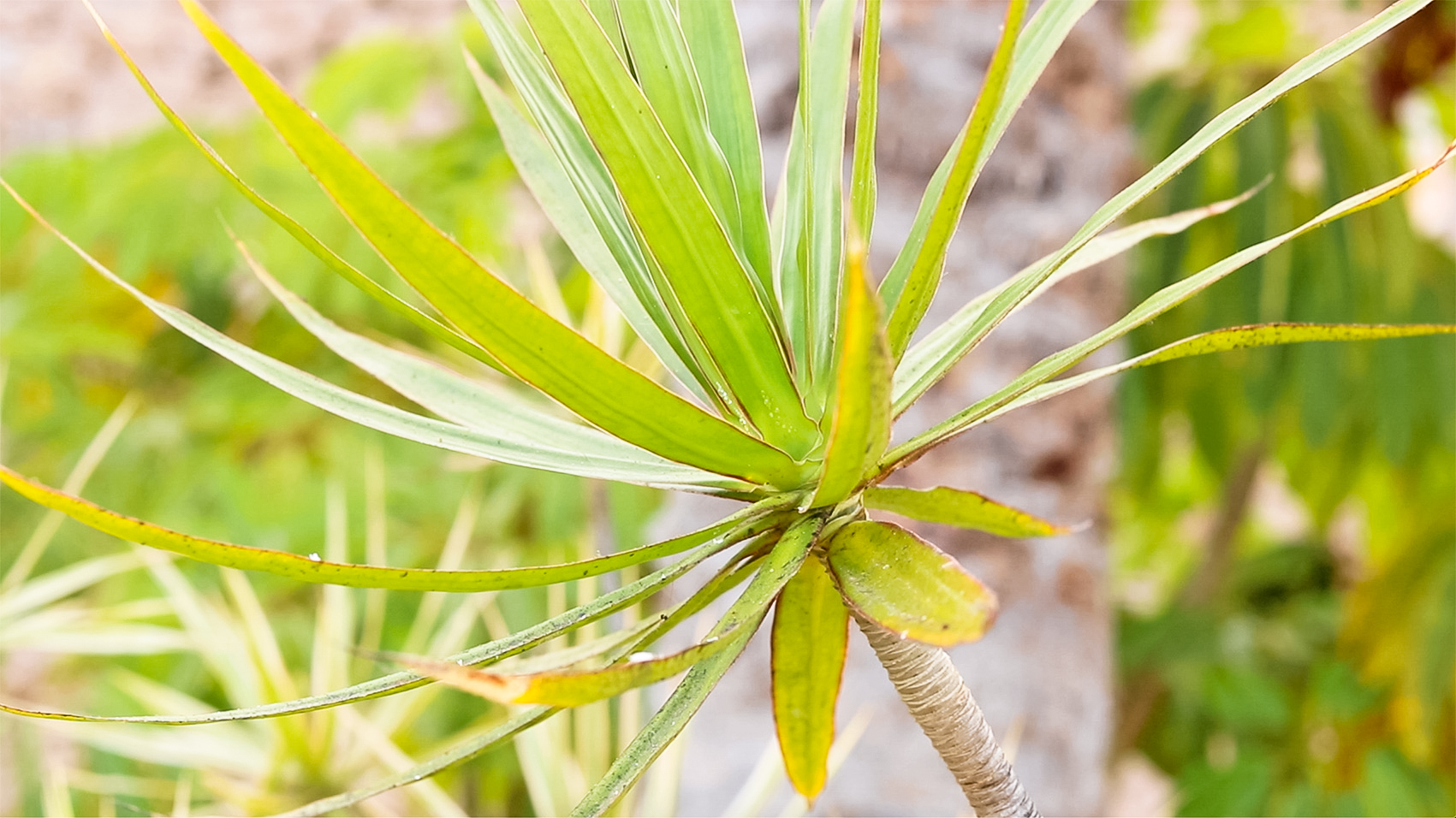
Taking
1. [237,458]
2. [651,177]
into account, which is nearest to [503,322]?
[651,177]

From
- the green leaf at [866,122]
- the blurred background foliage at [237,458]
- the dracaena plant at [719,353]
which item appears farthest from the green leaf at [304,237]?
the blurred background foliage at [237,458]

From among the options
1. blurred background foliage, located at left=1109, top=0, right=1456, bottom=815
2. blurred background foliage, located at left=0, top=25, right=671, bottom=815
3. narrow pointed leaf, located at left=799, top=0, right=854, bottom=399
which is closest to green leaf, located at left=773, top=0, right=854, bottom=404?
narrow pointed leaf, located at left=799, top=0, right=854, bottom=399

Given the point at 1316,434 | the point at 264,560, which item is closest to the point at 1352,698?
the point at 1316,434

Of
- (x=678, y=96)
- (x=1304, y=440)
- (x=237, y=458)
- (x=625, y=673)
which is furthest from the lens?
(x=1304, y=440)

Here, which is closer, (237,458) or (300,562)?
(300,562)

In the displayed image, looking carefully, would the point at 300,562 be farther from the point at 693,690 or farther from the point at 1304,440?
the point at 1304,440

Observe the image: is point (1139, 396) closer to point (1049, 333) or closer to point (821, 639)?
point (1049, 333)

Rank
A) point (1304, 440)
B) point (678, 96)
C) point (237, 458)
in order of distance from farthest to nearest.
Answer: point (1304, 440)
point (237, 458)
point (678, 96)

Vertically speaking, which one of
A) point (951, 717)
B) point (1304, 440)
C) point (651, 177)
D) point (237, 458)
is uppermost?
point (237, 458)

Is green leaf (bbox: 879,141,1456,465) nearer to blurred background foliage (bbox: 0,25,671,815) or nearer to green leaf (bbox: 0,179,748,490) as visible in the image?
green leaf (bbox: 0,179,748,490)
